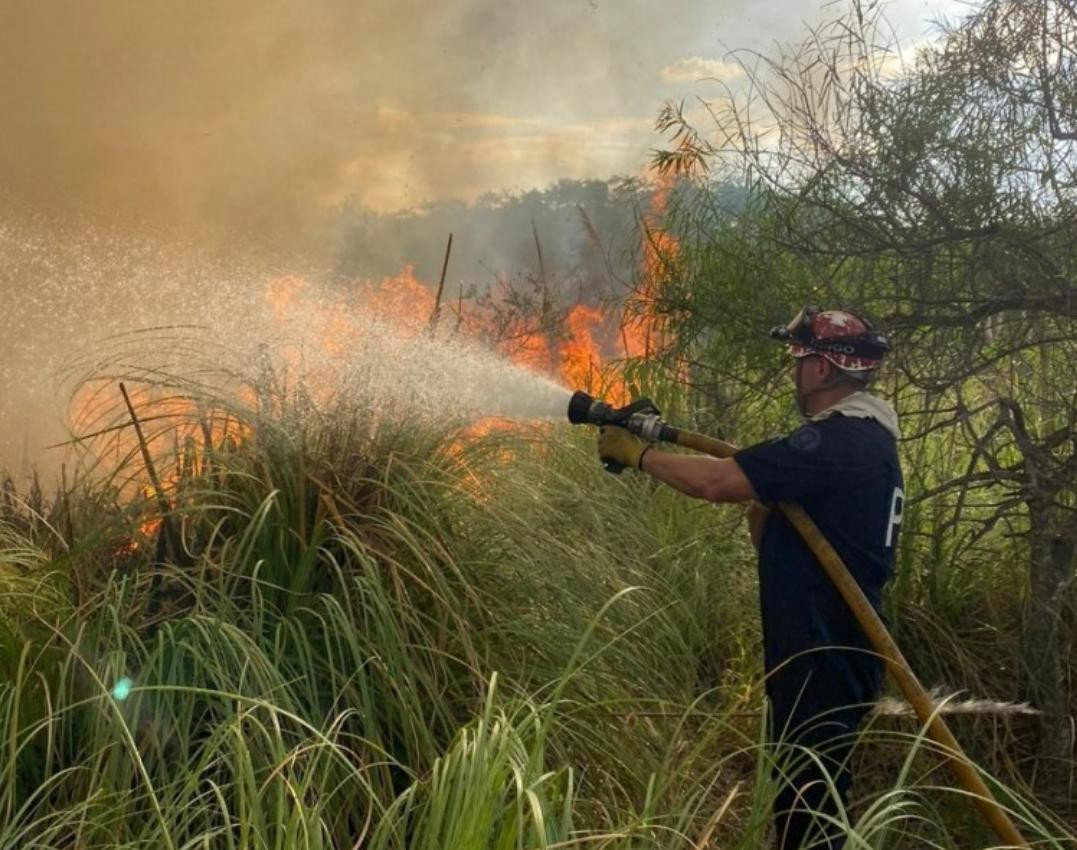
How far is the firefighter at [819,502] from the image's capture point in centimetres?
297

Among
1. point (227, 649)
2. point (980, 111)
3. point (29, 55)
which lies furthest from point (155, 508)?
point (29, 55)

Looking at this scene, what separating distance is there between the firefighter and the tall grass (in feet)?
0.73

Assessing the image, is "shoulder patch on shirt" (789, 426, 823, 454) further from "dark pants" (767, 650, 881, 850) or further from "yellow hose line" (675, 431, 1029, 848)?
"dark pants" (767, 650, 881, 850)

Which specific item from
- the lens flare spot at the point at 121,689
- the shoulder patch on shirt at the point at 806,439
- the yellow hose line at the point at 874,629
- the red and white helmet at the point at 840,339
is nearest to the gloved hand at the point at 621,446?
the yellow hose line at the point at 874,629

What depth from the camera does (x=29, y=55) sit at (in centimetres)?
823

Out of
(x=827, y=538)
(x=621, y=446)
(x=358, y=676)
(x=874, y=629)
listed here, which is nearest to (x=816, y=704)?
(x=874, y=629)

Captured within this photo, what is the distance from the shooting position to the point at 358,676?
2.80 metres

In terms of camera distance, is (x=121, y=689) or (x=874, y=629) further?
(x=874, y=629)

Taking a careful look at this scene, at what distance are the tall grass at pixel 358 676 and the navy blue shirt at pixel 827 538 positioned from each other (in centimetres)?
29

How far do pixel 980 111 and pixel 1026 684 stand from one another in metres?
2.01

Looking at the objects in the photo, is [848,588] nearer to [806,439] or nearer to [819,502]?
[819,502]

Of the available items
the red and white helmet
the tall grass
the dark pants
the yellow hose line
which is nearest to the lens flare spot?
the tall grass

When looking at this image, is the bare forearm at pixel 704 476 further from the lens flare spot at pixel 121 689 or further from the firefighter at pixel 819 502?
the lens flare spot at pixel 121 689

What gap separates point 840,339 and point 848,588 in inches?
26.1
